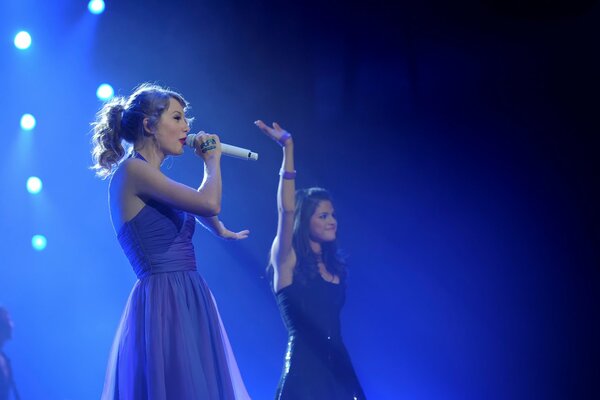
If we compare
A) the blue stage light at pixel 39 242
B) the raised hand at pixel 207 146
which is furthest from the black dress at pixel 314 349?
the blue stage light at pixel 39 242

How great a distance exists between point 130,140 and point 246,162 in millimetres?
2147

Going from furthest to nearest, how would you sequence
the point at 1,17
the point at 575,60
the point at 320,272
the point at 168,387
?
the point at 1,17
the point at 575,60
the point at 320,272
the point at 168,387

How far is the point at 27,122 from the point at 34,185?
0.43 metres

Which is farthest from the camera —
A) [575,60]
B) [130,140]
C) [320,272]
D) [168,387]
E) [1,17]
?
[1,17]

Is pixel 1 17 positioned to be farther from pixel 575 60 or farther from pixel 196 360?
pixel 575 60

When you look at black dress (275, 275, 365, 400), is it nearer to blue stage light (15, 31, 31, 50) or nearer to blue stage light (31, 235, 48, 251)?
blue stage light (31, 235, 48, 251)

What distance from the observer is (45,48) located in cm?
412

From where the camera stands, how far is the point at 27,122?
4.13 m

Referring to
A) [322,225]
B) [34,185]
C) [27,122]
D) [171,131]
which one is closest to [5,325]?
[34,185]

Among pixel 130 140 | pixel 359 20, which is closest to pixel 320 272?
pixel 130 140

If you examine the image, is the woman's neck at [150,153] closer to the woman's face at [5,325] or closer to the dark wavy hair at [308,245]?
the dark wavy hair at [308,245]

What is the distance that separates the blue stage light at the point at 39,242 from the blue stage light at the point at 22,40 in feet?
4.21

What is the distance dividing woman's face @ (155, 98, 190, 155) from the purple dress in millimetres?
220

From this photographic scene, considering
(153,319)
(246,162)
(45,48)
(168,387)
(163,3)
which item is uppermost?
(163,3)
